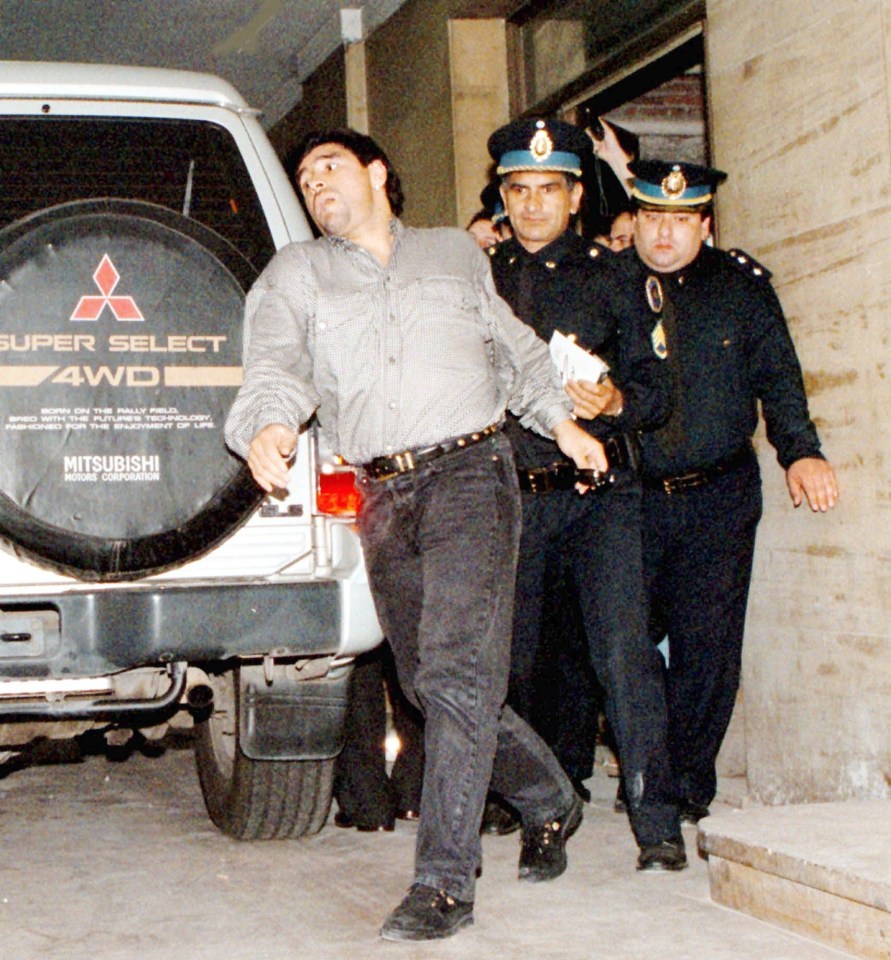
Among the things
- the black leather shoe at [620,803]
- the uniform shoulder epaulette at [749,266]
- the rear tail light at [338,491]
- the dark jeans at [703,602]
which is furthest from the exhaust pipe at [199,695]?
the uniform shoulder epaulette at [749,266]

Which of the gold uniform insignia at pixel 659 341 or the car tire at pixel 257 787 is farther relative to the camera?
the gold uniform insignia at pixel 659 341

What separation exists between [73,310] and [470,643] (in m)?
1.29

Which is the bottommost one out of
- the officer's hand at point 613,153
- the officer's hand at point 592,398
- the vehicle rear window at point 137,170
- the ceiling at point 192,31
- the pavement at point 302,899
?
the pavement at point 302,899

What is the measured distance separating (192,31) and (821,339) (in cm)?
680

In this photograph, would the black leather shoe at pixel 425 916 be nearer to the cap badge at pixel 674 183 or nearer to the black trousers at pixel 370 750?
the black trousers at pixel 370 750

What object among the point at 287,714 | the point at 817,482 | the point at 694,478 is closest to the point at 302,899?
the point at 287,714

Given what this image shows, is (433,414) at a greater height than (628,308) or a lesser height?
lesser

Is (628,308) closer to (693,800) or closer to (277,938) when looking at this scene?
(693,800)

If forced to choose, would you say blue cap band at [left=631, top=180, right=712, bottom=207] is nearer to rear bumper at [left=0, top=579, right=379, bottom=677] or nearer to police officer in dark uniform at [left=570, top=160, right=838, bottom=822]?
police officer in dark uniform at [left=570, top=160, right=838, bottom=822]

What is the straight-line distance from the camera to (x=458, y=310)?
432 cm

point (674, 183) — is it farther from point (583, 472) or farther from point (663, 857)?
point (663, 857)

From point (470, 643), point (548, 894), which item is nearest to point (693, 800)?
point (548, 894)

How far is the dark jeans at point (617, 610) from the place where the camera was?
4633mm

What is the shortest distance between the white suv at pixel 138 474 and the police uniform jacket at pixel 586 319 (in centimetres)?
Answer: 75
